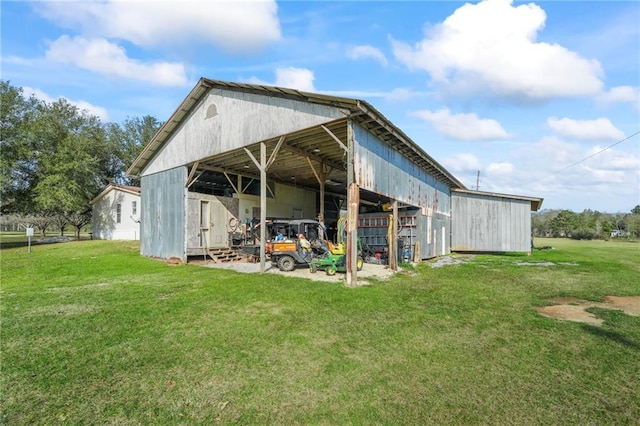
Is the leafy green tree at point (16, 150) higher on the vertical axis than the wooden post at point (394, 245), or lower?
higher

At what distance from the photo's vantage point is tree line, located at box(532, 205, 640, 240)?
4754 cm

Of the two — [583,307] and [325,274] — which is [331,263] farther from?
[583,307]

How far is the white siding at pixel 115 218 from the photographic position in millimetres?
24469

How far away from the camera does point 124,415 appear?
2.89 m

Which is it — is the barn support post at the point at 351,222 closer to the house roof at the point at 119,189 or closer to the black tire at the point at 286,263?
the black tire at the point at 286,263

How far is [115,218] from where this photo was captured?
85.0 feet

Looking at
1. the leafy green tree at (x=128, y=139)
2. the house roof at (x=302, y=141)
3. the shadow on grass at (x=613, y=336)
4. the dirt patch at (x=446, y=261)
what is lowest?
the dirt patch at (x=446, y=261)

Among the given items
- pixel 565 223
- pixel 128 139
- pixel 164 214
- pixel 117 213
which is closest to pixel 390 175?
pixel 164 214

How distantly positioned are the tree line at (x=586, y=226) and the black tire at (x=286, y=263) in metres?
53.2

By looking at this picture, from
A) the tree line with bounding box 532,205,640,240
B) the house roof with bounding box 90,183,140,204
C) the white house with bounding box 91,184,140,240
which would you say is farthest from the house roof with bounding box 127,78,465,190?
the tree line with bounding box 532,205,640,240

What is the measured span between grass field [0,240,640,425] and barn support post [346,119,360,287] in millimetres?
1028

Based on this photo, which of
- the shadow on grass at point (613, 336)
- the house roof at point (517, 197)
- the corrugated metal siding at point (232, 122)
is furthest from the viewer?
the house roof at point (517, 197)

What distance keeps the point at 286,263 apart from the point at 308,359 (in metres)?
7.15

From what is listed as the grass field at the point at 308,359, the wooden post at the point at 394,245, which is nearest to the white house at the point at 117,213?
the grass field at the point at 308,359
